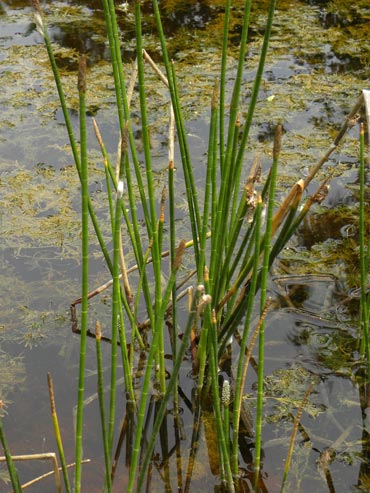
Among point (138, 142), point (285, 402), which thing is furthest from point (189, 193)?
point (138, 142)

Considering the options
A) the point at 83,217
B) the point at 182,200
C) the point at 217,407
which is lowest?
the point at 182,200

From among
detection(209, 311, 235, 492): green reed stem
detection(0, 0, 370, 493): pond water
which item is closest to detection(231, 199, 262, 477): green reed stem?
detection(209, 311, 235, 492): green reed stem

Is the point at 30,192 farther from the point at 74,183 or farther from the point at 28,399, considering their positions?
the point at 28,399

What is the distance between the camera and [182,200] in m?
2.56

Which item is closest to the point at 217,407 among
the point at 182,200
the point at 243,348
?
the point at 243,348

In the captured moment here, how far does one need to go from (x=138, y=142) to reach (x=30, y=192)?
0.58m

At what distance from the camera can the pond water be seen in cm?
169

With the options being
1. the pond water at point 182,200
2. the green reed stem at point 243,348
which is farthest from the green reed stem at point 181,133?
the pond water at point 182,200

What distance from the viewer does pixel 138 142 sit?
298cm

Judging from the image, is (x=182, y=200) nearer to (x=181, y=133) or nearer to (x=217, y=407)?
(x=181, y=133)

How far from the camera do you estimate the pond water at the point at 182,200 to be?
A: 169 centimetres

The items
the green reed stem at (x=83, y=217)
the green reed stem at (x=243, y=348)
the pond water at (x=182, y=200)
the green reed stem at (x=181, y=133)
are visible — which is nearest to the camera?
the green reed stem at (x=83, y=217)

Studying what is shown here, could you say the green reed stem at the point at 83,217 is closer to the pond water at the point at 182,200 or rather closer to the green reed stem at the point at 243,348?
the green reed stem at the point at 243,348

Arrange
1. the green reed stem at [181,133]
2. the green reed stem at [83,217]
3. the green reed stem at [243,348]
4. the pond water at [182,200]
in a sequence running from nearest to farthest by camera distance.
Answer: the green reed stem at [83,217], the green reed stem at [243,348], the green reed stem at [181,133], the pond water at [182,200]
